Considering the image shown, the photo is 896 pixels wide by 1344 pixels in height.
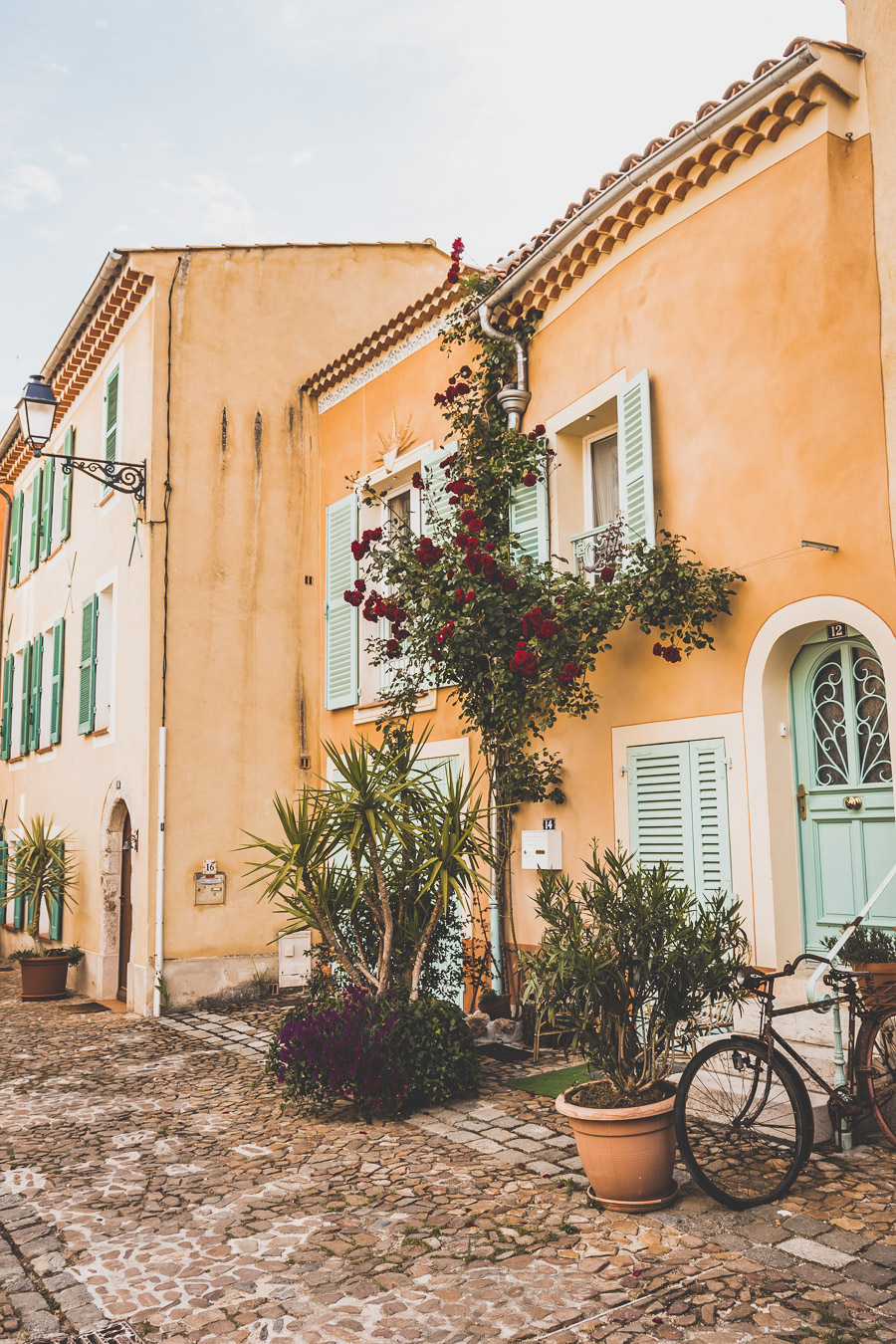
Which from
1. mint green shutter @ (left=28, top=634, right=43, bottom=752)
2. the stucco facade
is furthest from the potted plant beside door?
mint green shutter @ (left=28, top=634, right=43, bottom=752)

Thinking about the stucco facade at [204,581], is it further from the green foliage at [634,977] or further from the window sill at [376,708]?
the green foliage at [634,977]

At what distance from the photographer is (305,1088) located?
19.6ft

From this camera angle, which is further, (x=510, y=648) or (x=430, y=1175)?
(x=510, y=648)

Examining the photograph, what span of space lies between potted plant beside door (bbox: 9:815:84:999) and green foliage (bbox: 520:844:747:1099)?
326 inches

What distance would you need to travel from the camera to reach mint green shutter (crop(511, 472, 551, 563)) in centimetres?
763

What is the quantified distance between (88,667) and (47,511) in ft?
12.1

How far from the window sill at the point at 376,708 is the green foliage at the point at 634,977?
4558mm

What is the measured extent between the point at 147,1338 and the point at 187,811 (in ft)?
22.3

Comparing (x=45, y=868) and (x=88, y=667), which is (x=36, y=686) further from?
(x=45, y=868)

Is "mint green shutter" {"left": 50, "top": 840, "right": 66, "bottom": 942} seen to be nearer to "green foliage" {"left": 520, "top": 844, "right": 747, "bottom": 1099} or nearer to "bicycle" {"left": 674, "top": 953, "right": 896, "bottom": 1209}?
"green foliage" {"left": 520, "top": 844, "right": 747, "bottom": 1099}

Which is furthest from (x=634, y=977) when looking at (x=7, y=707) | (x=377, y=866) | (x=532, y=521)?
(x=7, y=707)

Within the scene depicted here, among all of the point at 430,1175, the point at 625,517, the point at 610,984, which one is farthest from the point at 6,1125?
the point at 625,517

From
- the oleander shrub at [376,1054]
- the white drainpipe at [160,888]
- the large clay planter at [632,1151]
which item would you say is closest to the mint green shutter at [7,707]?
the white drainpipe at [160,888]

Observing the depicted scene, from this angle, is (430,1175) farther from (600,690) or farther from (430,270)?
(430,270)
